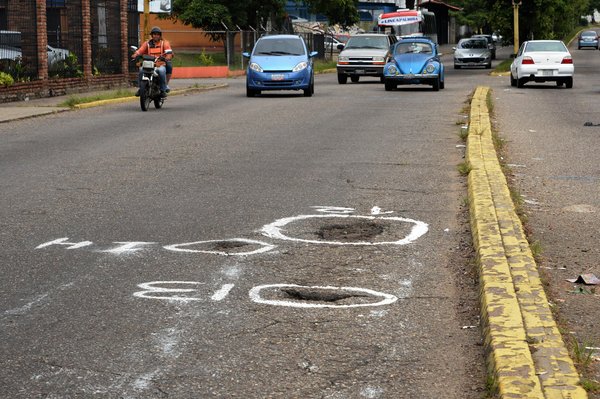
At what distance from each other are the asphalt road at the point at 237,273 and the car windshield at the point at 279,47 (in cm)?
1545

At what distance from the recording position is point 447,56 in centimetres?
8256

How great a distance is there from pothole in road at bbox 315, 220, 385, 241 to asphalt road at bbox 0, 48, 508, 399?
24 millimetres

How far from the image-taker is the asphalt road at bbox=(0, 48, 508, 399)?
206 inches

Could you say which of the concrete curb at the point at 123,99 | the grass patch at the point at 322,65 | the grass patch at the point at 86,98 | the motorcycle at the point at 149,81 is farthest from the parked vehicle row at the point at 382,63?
the grass patch at the point at 322,65

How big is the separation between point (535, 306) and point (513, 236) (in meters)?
1.98

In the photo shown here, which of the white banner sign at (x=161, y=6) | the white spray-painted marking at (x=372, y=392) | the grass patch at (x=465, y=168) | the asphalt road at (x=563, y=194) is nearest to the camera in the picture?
the white spray-painted marking at (x=372, y=392)

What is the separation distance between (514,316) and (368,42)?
35.5 meters

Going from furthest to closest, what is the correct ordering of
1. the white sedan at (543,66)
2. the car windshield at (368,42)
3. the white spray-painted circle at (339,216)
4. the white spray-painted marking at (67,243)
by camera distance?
the car windshield at (368,42), the white sedan at (543,66), the white spray-painted circle at (339,216), the white spray-painted marking at (67,243)

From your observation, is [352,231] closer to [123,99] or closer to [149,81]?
[149,81]

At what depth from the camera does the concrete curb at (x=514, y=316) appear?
4.72m

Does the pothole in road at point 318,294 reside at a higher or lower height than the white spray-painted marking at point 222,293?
lower

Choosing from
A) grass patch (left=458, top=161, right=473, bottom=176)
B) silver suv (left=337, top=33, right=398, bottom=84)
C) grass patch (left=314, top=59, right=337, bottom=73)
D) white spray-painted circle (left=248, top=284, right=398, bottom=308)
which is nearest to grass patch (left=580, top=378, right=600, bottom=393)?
white spray-painted circle (left=248, top=284, right=398, bottom=308)

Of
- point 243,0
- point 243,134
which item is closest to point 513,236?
point 243,134

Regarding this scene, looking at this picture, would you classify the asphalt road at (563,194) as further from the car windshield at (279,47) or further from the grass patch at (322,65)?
the grass patch at (322,65)
